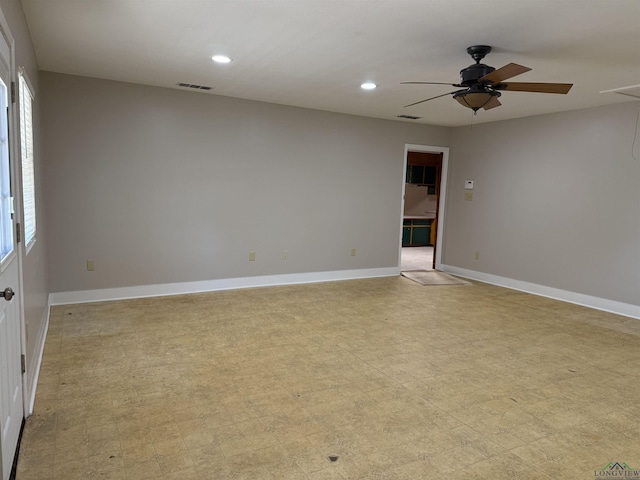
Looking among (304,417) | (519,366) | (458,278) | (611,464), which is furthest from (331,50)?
(458,278)

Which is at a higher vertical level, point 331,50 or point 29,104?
point 331,50

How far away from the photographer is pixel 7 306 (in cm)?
190

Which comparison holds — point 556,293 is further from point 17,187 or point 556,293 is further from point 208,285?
point 17,187

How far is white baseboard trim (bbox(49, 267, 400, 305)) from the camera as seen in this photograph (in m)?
4.71

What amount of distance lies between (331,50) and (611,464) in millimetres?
3237

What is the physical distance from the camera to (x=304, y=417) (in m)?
2.50

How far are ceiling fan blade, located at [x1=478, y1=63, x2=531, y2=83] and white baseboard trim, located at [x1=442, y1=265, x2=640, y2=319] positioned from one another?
352 centimetres

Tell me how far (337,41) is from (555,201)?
396 cm

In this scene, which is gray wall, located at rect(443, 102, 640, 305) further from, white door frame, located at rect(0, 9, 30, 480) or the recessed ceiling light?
white door frame, located at rect(0, 9, 30, 480)

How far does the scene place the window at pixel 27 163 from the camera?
2.72 m

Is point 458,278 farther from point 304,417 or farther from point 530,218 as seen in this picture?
point 304,417

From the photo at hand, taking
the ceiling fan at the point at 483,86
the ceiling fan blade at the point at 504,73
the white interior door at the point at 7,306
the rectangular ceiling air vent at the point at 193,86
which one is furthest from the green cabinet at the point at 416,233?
the white interior door at the point at 7,306

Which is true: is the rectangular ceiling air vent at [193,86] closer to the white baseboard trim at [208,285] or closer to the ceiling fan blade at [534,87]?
the white baseboard trim at [208,285]

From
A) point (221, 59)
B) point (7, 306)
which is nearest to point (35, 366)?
point (7, 306)
